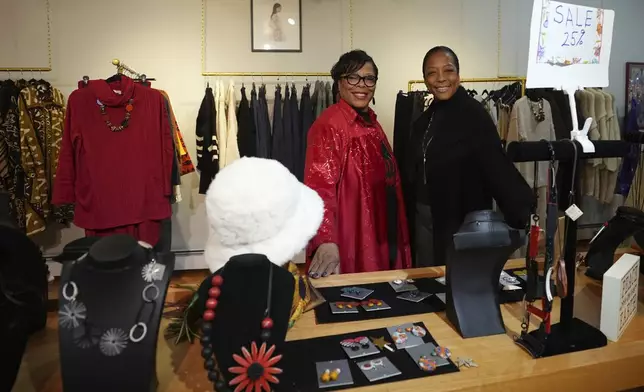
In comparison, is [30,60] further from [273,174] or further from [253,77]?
[273,174]

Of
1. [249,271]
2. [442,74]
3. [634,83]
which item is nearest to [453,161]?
[442,74]

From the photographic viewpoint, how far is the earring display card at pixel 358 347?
1035mm

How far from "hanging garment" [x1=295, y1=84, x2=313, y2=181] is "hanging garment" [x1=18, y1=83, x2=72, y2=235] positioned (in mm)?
1707

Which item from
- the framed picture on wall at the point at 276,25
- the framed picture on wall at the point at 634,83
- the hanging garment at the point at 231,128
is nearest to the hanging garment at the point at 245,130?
the hanging garment at the point at 231,128

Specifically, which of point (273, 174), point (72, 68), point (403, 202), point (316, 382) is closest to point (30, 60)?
point (72, 68)

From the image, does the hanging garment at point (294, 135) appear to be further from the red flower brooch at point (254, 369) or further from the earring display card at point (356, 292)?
the red flower brooch at point (254, 369)

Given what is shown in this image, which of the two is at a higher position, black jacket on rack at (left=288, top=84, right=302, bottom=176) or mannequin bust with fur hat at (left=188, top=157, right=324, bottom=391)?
black jacket on rack at (left=288, top=84, right=302, bottom=176)

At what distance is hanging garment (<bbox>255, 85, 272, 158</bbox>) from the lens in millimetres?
3361

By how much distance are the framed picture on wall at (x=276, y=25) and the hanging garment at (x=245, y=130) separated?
64cm

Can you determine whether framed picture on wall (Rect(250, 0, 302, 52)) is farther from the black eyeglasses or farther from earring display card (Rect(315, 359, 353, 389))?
earring display card (Rect(315, 359, 353, 389))

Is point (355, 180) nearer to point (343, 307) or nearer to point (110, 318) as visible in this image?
point (343, 307)

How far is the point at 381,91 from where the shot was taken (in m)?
3.94

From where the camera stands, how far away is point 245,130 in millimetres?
3309

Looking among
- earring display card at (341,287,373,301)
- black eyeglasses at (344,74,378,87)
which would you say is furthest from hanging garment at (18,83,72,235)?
earring display card at (341,287,373,301)
